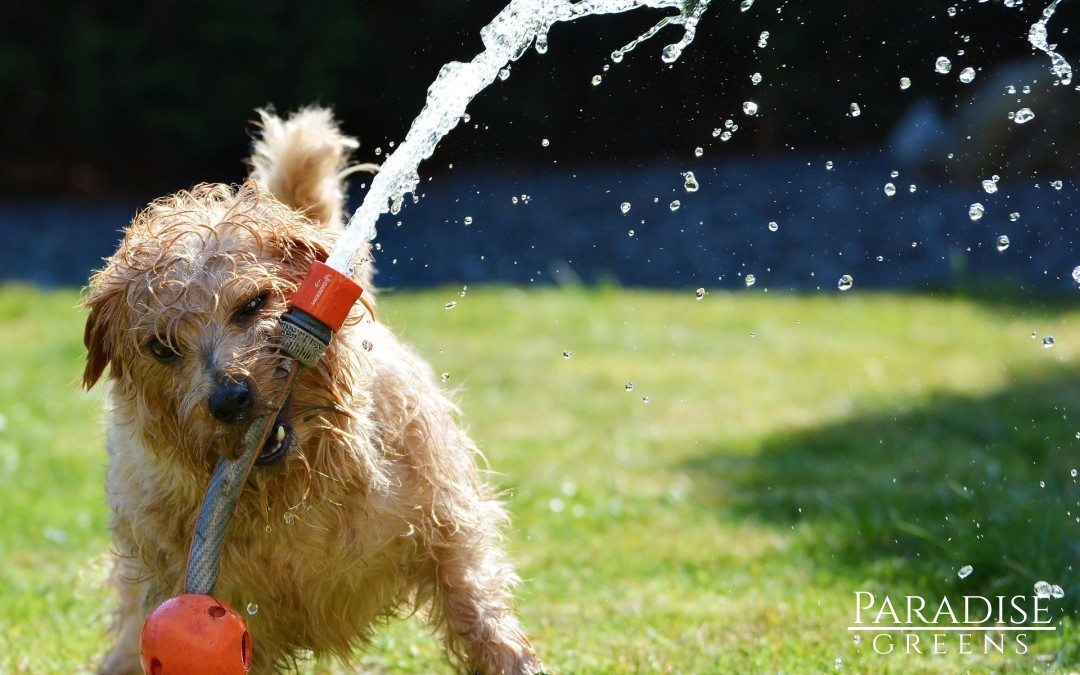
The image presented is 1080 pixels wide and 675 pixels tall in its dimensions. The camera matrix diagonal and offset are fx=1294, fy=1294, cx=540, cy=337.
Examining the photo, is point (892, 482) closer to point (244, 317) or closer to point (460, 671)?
point (460, 671)

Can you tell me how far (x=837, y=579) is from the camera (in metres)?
4.71

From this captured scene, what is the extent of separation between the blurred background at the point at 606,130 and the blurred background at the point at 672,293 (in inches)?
1.8

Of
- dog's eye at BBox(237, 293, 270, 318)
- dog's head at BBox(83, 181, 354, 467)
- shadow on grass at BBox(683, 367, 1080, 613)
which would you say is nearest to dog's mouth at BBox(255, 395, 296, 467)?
dog's head at BBox(83, 181, 354, 467)

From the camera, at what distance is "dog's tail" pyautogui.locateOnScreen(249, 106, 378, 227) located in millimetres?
4277

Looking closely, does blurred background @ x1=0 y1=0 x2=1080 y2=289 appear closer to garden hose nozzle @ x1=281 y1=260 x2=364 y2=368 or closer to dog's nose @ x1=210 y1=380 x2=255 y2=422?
garden hose nozzle @ x1=281 y1=260 x2=364 y2=368

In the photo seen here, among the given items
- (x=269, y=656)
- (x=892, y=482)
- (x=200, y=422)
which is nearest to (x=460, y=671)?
(x=269, y=656)

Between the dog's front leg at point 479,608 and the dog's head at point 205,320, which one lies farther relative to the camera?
the dog's front leg at point 479,608

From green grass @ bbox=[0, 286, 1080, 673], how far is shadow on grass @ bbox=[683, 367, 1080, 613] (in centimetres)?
2

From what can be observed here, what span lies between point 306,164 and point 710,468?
3.06 metres

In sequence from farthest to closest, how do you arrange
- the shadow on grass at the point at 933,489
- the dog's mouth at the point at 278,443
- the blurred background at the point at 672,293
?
the blurred background at the point at 672,293 → the shadow on grass at the point at 933,489 → the dog's mouth at the point at 278,443

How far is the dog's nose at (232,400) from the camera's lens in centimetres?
305

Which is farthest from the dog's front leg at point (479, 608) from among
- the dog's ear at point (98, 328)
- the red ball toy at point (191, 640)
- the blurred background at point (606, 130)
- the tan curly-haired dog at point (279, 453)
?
the blurred background at point (606, 130)

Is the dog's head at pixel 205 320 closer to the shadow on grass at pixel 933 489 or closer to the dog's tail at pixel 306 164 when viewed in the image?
the dog's tail at pixel 306 164

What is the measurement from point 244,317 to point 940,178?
1044 centimetres
